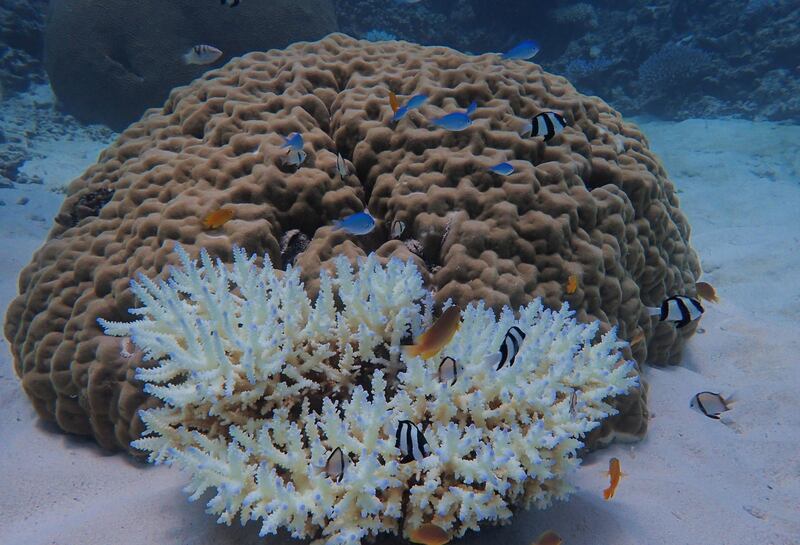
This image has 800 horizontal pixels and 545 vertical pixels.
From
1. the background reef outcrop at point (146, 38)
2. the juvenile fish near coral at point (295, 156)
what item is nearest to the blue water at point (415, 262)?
the juvenile fish near coral at point (295, 156)

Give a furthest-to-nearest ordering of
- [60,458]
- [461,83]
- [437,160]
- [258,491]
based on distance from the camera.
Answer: [461,83]
[437,160]
[60,458]
[258,491]

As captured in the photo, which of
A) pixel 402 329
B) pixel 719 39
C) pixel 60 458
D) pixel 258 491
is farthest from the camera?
pixel 719 39

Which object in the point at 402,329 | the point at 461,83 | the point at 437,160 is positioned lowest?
the point at 402,329

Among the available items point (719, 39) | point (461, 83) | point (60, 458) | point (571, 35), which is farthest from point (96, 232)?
point (719, 39)

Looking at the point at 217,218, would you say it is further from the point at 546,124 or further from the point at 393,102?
the point at 546,124

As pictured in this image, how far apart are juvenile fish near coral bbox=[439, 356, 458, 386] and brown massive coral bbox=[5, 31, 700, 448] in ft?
3.36

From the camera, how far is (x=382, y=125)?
450 centimetres

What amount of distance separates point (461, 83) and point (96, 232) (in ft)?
11.8

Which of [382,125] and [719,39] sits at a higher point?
[719,39]

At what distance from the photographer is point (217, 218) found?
379 cm

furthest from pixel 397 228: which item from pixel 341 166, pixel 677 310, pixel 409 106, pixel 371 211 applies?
pixel 677 310

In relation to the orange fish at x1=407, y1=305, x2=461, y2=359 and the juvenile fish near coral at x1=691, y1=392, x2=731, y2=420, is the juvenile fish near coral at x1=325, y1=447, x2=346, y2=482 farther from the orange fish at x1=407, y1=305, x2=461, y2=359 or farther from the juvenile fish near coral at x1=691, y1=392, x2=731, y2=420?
the juvenile fish near coral at x1=691, y1=392, x2=731, y2=420

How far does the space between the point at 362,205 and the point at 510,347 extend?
7.11 ft

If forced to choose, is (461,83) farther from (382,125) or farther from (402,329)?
(402,329)
